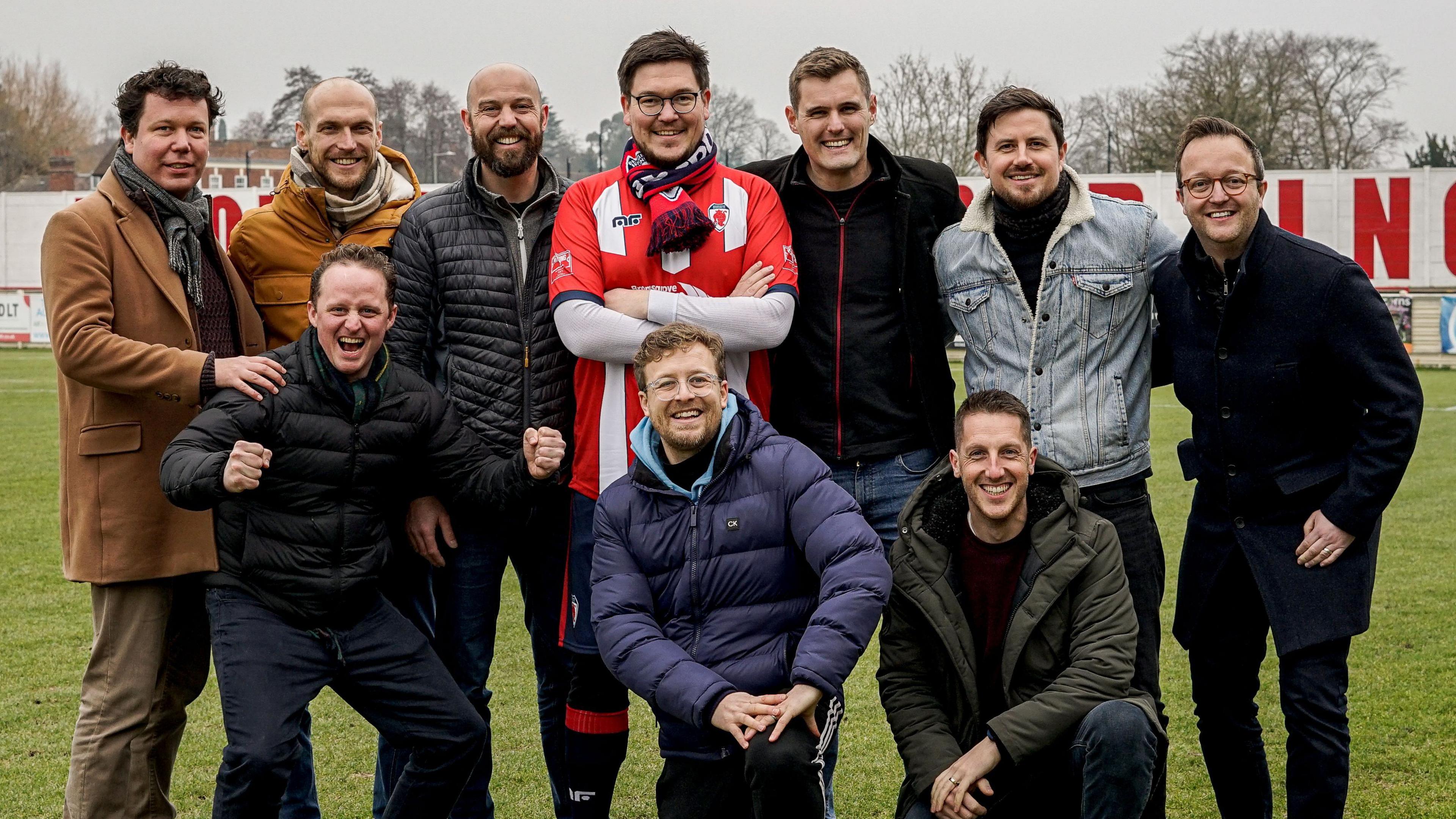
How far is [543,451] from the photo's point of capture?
12.9 feet

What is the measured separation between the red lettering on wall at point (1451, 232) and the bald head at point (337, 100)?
1474 inches

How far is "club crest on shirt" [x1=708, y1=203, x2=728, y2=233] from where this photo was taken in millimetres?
4238

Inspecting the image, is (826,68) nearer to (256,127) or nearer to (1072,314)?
(1072,314)

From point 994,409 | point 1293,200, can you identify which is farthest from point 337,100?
point 1293,200

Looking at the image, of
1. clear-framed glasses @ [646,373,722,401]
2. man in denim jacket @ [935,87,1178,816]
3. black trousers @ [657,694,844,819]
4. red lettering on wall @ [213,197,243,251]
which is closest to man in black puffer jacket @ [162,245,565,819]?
clear-framed glasses @ [646,373,722,401]

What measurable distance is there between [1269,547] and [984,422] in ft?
3.20

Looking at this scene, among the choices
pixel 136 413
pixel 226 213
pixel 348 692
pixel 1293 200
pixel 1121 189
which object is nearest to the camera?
pixel 348 692

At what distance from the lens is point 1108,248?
4.25 m

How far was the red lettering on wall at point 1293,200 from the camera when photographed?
116ft

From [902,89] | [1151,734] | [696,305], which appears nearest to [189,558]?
[696,305]

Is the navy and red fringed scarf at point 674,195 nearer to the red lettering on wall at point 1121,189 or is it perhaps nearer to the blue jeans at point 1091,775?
the blue jeans at point 1091,775

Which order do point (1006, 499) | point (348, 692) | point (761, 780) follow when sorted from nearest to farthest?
point (761, 780), point (1006, 499), point (348, 692)

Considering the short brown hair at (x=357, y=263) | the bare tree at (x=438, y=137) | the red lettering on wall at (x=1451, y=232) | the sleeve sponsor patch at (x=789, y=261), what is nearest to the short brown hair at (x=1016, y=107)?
the sleeve sponsor patch at (x=789, y=261)

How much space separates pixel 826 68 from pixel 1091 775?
241 cm
